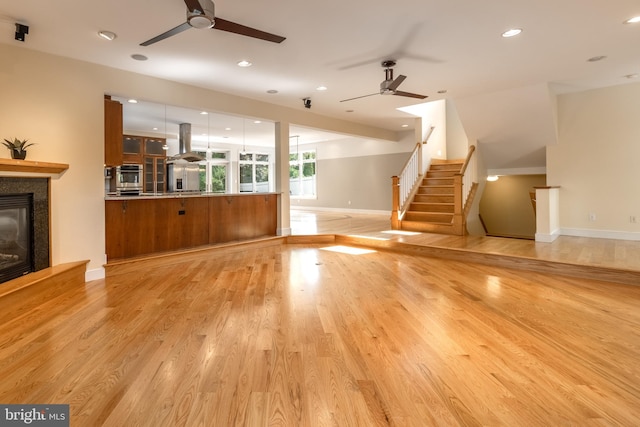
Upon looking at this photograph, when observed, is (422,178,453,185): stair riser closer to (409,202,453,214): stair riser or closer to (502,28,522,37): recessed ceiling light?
(409,202,453,214): stair riser

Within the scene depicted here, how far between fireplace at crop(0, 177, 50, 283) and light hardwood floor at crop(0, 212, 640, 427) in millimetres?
558

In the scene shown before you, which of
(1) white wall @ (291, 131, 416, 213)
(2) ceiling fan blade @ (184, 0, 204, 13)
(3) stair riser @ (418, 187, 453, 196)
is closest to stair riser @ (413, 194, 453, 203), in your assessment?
(3) stair riser @ (418, 187, 453, 196)

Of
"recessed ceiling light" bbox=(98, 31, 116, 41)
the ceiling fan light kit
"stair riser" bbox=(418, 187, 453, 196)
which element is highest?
"recessed ceiling light" bbox=(98, 31, 116, 41)

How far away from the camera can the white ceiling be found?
10.6ft

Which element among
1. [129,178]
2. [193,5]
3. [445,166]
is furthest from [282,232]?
[129,178]

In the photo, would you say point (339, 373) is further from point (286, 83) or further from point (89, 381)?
point (286, 83)

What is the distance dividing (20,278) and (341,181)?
33.0 feet

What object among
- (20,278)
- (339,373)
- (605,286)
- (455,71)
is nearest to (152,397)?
(339,373)

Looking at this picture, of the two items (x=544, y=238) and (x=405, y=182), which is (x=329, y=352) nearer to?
(x=544, y=238)

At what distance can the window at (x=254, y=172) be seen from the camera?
13.5 metres

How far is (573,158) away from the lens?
6418mm

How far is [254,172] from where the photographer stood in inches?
544

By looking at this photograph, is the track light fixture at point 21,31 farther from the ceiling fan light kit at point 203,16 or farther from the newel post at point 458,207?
the newel post at point 458,207

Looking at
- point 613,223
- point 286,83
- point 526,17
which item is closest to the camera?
point 526,17
